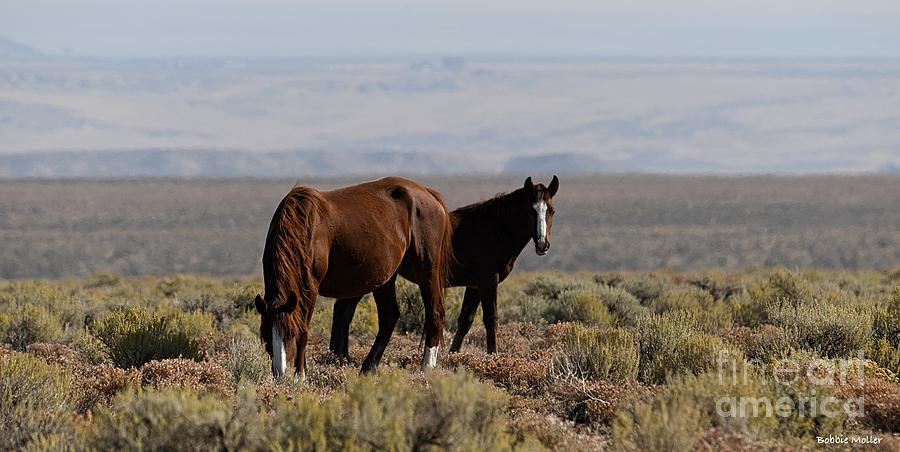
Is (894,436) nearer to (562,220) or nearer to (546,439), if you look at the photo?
(546,439)

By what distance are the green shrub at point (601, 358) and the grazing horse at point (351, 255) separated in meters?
1.38

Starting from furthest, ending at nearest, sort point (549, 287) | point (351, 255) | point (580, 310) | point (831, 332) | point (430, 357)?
point (549, 287), point (580, 310), point (430, 357), point (831, 332), point (351, 255)

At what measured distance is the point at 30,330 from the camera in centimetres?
1179

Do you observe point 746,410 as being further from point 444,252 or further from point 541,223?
point 541,223

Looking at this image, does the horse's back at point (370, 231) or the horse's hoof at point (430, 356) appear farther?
the horse's hoof at point (430, 356)

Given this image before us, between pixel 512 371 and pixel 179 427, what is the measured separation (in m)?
3.75

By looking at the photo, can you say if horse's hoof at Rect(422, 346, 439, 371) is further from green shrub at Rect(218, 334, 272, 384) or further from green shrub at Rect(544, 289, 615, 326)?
green shrub at Rect(544, 289, 615, 326)

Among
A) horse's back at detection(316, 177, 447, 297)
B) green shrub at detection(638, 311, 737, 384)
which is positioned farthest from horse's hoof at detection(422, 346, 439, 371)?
green shrub at detection(638, 311, 737, 384)

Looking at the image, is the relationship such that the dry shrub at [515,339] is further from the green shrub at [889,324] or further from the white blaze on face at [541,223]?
the green shrub at [889,324]

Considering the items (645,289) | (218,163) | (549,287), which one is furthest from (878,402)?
(218,163)

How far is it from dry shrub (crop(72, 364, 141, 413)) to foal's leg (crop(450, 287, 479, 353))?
11.7 ft

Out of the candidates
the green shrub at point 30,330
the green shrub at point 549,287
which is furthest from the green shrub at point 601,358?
the green shrub at point 549,287

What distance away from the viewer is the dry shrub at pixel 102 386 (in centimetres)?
750

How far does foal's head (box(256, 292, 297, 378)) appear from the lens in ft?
25.1
